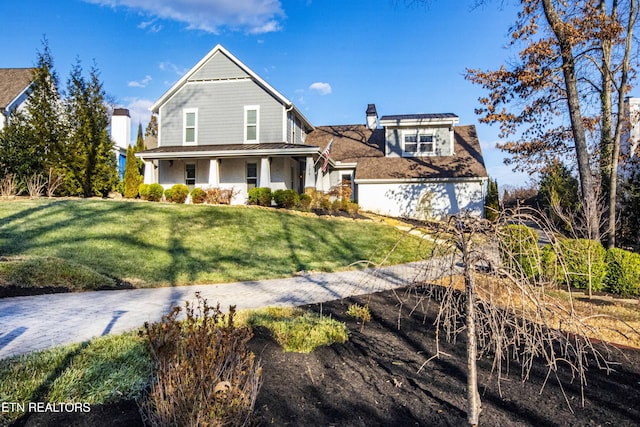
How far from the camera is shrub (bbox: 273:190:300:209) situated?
16531mm

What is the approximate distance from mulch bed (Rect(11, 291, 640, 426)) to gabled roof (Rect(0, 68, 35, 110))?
81.7 ft

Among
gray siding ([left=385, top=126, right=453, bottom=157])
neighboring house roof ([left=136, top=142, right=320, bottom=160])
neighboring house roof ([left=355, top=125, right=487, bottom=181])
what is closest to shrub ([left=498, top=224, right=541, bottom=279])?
neighboring house roof ([left=136, top=142, right=320, bottom=160])

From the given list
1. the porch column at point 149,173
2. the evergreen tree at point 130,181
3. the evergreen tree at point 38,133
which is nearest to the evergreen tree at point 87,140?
the evergreen tree at point 38,133

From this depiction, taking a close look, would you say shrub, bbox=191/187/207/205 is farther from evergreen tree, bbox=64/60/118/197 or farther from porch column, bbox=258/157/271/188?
evergreen tree, bbox=64/60/118/197

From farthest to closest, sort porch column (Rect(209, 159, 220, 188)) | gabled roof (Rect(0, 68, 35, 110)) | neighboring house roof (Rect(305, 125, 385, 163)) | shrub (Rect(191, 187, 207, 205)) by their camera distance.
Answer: neighboring house roof (Rect(305, 125, 385, 163)) → gabled roof (Rect(0, 68, 35, 110)) → porch column (Rect(209, 159, 220, 188)) → shrub (Rect(191, 187, 207, 205))

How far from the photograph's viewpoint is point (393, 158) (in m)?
22.1

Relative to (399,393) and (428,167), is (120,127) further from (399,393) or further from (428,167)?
(399,393)

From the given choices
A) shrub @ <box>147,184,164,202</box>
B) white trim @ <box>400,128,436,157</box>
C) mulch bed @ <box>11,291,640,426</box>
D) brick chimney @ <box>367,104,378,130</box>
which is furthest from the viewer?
brick chimney @ <box>367,104,378,130</box>

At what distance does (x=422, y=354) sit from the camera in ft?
12.4

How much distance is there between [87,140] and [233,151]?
6.73m

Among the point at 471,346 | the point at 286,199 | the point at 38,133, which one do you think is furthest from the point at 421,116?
the point at 471,346

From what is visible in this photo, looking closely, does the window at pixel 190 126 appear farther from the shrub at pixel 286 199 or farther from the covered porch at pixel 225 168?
the shrub at pixel 286 199

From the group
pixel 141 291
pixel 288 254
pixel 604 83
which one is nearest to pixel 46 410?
pixel 141 291

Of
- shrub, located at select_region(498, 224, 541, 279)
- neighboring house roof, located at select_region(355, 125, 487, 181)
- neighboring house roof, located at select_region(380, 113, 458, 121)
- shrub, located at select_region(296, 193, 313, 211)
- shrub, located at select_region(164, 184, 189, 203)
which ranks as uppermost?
neighboring house roof, located at select_region(380, 113, 458, 121)
